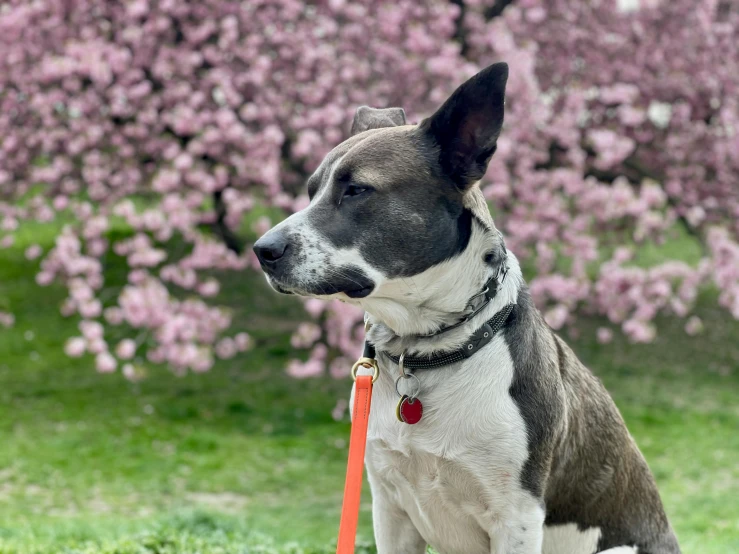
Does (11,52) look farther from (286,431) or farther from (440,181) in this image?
(440,181)

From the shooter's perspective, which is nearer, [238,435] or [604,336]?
[238,435]

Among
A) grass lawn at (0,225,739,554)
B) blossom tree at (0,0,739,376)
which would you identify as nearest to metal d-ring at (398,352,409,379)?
grass lawn at (0,225,739,554)

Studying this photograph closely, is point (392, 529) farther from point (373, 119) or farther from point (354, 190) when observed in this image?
point (373, 119)

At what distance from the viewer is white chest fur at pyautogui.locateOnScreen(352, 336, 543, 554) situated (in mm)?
2633

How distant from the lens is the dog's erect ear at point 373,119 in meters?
3.22

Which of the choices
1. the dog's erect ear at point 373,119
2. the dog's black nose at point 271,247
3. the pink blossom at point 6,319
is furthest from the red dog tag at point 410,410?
the pink blossom at point 6,319

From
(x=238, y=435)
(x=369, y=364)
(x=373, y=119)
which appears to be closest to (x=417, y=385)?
(x=369, y=364)

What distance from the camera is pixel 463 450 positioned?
263cm

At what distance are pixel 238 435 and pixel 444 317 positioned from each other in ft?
23.9

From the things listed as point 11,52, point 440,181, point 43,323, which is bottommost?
point 43,323

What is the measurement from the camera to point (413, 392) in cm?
271

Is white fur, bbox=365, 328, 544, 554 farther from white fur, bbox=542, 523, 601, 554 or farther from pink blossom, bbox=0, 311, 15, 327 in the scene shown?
pink blossom, bbox=0, 311, 15, 327

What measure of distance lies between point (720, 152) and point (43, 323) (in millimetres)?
9635

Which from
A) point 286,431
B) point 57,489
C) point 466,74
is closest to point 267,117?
point 466,74
